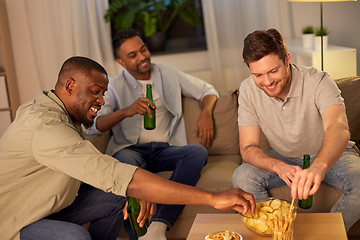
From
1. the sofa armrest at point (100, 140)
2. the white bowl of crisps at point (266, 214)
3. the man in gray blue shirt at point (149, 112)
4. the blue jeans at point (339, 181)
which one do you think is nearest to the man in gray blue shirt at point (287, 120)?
the blue jeans at point (339, 181)

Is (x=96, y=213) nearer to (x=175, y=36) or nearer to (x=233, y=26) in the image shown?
(x=233, y=26)

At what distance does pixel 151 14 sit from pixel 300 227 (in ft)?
9.09

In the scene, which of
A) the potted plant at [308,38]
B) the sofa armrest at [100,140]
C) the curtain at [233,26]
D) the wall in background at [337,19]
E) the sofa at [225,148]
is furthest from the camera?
the curtain at [233,26]

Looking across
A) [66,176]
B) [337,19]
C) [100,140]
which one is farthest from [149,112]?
[337,19]

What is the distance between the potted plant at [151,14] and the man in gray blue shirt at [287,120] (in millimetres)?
1894

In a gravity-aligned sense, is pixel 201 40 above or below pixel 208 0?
below

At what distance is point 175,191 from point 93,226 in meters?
0.71

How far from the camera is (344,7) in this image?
3240mm

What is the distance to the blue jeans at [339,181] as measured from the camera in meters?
1.75

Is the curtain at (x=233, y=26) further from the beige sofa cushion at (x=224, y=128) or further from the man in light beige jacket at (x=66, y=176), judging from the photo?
the man in light beige jacket at (x=66, y=176)

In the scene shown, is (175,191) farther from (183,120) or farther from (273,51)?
(183,120)

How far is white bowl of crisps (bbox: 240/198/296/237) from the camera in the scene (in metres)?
1.29

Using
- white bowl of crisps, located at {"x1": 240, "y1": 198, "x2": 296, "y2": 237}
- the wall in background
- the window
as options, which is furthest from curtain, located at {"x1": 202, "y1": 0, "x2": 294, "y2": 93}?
white bowl of crisps, located at {"x1": 240, "y1": 198, "x2": 296, "y2": 237}

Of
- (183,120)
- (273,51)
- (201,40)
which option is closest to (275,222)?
(273,51)
